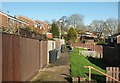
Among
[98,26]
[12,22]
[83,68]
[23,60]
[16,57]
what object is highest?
[98,26]

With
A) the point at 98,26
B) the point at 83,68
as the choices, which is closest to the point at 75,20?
the point at 98,26

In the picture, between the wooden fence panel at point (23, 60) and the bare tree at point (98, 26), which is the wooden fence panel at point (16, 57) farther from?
the bare tree at point (98, 26)

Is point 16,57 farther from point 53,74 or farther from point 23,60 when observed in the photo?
point 53,74

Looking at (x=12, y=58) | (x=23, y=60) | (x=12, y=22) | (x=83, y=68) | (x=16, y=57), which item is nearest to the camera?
(x=12, y=58)

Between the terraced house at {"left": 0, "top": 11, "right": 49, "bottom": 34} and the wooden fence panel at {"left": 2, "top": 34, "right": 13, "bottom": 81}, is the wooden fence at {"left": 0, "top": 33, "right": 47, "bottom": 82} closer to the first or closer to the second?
the wooden fence panel at {"left": 2, "top": 34, "right": 13, "bottom": 81}

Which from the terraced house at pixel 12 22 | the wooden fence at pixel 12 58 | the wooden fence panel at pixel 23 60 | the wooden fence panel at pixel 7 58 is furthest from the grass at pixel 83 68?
the wooden fence panel at pixel 7 58

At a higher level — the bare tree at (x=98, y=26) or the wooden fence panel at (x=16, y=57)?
the bare tree at (x=98, y=26)

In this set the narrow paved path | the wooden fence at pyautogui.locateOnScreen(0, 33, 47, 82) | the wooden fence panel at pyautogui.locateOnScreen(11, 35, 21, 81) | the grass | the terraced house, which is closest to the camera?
the wooden fence at pyautogui.locateOnScreen(0, 33, 47, 82)

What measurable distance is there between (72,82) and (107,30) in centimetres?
9224

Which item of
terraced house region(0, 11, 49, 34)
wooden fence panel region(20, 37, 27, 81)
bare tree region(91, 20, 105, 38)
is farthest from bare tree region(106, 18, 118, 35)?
wooden fence panel region(20, 37, 27, 81)

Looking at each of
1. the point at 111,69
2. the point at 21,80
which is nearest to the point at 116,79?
the point at 111,69

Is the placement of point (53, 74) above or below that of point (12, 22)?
below

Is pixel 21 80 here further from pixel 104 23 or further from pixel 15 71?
pixel 104 23

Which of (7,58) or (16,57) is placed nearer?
(7,58)
